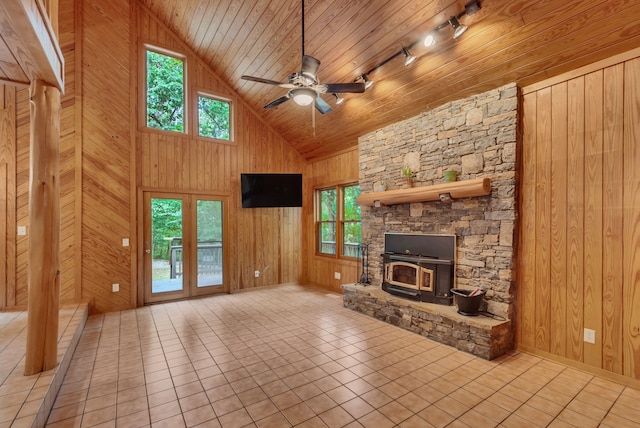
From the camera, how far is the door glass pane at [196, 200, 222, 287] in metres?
5.64

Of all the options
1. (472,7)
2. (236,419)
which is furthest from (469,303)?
(472,7)

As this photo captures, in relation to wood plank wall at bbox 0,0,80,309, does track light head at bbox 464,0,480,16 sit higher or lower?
higher

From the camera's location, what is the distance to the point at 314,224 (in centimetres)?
670

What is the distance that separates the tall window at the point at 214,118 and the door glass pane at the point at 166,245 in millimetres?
1489

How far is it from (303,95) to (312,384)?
2.74 meters

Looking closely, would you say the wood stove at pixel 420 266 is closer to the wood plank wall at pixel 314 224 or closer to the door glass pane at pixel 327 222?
the wood plank wall at pixel 314 224

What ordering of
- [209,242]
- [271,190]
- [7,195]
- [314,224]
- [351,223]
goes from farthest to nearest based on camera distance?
[314,224] → [271,190] → [351,223] → [209,242] → [7,195]

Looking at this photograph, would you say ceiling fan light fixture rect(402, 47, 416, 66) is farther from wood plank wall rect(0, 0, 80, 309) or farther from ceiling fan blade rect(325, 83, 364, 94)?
wood plank wall rect(0, 0, 80, 309)

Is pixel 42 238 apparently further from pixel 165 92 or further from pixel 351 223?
pixel 351 223

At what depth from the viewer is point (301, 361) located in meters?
3.05

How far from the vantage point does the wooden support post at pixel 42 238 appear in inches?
95.4

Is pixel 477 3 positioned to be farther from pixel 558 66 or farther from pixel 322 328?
pixel 322 328

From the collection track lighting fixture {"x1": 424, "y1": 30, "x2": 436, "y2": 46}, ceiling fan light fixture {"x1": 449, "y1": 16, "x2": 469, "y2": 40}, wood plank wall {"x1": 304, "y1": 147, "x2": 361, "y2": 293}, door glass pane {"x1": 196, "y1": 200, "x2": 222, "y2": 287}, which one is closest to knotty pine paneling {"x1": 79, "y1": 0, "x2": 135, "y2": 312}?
door glass pane {"x1": 196, "y1": 200, "x2": 222, "y2": 287}

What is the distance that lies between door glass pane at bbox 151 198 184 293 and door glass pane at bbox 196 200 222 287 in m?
0.35
